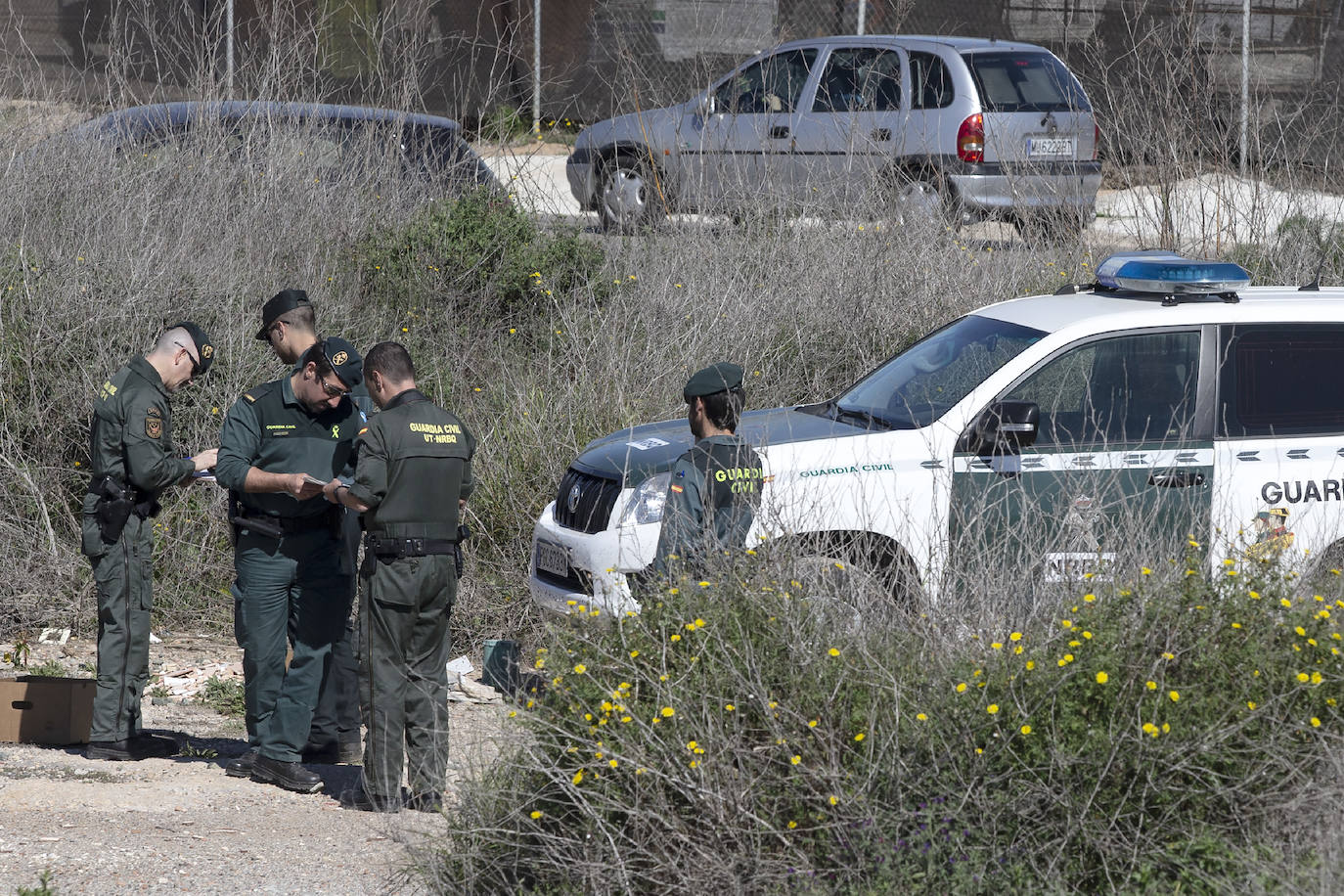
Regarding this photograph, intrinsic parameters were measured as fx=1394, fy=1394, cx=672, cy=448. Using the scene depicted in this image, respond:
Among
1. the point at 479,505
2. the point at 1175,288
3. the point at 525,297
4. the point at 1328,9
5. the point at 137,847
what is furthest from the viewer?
the point at 1328,9

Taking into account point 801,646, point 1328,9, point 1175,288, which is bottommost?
point 801,646

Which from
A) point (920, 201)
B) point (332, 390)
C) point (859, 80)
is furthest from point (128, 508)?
point (859, 80)

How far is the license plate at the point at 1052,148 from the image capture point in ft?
37.3

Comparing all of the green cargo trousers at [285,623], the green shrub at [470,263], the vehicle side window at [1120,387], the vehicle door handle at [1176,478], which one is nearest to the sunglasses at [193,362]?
the green cargo trousers at [285,623]

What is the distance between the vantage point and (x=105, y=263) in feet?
28.3

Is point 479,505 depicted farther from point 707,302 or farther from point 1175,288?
point 1175,288

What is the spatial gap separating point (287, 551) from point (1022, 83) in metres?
8.53

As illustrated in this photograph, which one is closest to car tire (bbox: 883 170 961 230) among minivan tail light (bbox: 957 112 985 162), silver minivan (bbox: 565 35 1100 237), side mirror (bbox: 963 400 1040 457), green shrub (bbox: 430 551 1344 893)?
silver minivan (bbox: 565 35 1100 237)

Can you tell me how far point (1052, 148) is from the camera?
1138cm

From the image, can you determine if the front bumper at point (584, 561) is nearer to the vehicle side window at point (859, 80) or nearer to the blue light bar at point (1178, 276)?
the blue light bar at point (1178, 276)

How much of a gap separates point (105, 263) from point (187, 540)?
6.61 ft

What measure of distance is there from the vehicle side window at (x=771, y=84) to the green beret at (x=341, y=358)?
22.9 feet

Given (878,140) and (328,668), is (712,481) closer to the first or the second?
(328,668)

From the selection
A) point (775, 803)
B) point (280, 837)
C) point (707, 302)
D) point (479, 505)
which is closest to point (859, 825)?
point (775, 803)
